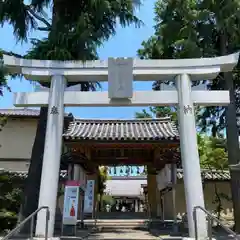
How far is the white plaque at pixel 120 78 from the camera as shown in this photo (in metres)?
8.14

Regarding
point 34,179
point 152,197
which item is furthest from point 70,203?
point 152,197

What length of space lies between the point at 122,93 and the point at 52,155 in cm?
218

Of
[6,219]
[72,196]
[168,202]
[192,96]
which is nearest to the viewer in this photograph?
[192,96]

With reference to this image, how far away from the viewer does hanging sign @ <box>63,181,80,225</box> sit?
9234 millimetres

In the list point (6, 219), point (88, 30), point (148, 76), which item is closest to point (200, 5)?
point (88, 30)

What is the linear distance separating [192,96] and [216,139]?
398 inches

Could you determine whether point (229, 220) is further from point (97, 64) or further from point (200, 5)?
point (97, 64)

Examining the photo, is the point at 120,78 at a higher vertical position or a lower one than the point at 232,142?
higher

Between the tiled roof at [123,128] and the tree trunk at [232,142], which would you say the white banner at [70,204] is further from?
the tree trunk at [232,142]

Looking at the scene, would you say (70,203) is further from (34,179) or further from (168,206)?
(168,206)

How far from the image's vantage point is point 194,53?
11.9 metres

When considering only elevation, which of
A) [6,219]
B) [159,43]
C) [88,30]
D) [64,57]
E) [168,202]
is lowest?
[6,219]

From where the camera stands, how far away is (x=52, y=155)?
7875 mm

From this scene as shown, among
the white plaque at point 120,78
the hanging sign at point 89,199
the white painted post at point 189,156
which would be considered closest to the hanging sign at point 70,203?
the hanging sign at point 89,199
